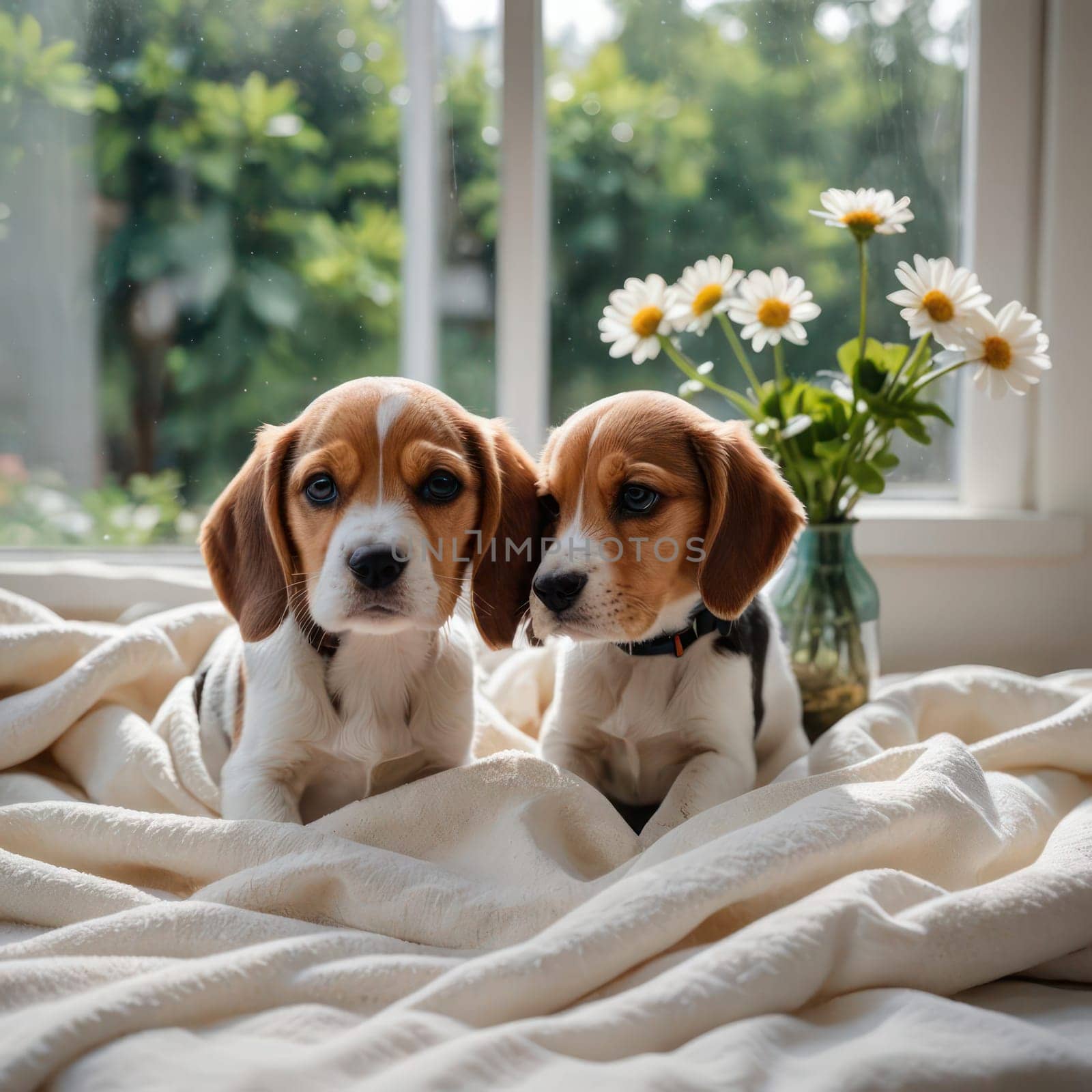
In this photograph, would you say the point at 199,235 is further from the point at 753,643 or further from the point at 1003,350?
the point at 1003,350

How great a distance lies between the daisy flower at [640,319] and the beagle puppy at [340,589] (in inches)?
16.7

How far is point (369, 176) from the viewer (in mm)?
2723

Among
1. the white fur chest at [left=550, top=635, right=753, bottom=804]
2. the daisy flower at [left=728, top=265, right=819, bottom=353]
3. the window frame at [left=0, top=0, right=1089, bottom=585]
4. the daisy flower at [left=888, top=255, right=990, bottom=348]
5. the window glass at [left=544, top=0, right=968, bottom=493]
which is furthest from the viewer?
the window glass at [left=544, top=0, right=968, bottom=493]

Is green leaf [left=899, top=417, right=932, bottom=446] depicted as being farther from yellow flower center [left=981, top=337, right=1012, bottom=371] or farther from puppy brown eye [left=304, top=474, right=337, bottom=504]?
puppy brown eye [left=304, top=474, right=337, bottom=504]

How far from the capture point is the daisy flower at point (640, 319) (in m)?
1.90

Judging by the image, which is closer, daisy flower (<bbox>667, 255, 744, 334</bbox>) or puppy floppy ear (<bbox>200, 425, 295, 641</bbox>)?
puppy floppy ear (<bbox>200, 425, 295, 641</bbox>)

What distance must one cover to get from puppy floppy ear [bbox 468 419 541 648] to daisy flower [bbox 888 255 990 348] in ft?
2.42

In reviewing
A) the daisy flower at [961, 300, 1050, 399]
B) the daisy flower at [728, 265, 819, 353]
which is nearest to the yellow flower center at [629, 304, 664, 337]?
the daisy flower at [728, 265, 819, 353]

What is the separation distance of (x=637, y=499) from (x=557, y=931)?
67 centimetres

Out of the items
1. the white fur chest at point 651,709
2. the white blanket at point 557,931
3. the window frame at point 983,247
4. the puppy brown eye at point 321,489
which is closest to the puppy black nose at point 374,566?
the puppy brown eye at point 321,489

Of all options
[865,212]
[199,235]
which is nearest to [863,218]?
[865,212]

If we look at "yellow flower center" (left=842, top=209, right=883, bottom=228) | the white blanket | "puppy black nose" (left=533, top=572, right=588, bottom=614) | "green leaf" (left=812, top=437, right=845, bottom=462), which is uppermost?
"yellow flower center" (left=842, top=209, right=883, bottom=228)

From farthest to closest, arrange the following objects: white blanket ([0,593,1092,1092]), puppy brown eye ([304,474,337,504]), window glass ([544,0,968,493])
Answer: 1. window glass ([544,0,968,493])
2. puppy brown eye ([304,474,337,504])
3. white blanket ([0,593,1092,1092])

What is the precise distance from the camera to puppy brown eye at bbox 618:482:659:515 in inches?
59.6
